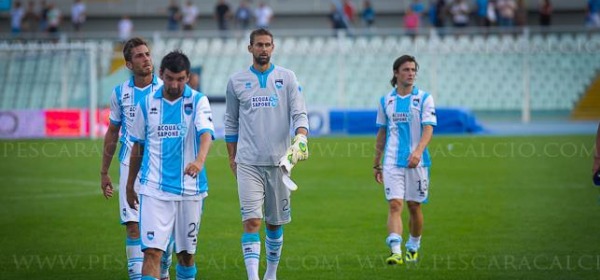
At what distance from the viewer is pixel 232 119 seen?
32.1 feet

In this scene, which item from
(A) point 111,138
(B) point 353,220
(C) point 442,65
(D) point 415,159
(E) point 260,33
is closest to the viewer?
(A) point 111,138

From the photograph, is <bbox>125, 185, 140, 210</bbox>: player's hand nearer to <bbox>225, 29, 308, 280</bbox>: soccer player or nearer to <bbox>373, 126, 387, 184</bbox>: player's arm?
<bbox>225, 29, 308, 280</bbox>: soccer player

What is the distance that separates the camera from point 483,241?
12531 mm

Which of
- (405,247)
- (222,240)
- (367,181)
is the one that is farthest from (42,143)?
(405,247)

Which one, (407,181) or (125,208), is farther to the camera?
(407,181)

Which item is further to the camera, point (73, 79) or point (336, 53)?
point (336, 53)

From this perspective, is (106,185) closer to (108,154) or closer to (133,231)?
(108,154)

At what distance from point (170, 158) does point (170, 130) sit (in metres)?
0.22

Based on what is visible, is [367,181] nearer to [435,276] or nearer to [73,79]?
[435,276]

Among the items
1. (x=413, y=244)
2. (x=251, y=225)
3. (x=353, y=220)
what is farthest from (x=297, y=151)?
(x=353, y=220)

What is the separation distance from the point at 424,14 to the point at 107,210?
1165 inches

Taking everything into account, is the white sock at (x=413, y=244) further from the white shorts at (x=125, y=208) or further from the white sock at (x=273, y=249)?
the white shorts at (x=125, y=208)

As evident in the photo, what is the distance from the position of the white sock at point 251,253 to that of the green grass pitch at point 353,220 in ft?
3.53

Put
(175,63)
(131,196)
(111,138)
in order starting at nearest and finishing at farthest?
(175,63) → (131,196) → (111,138)
